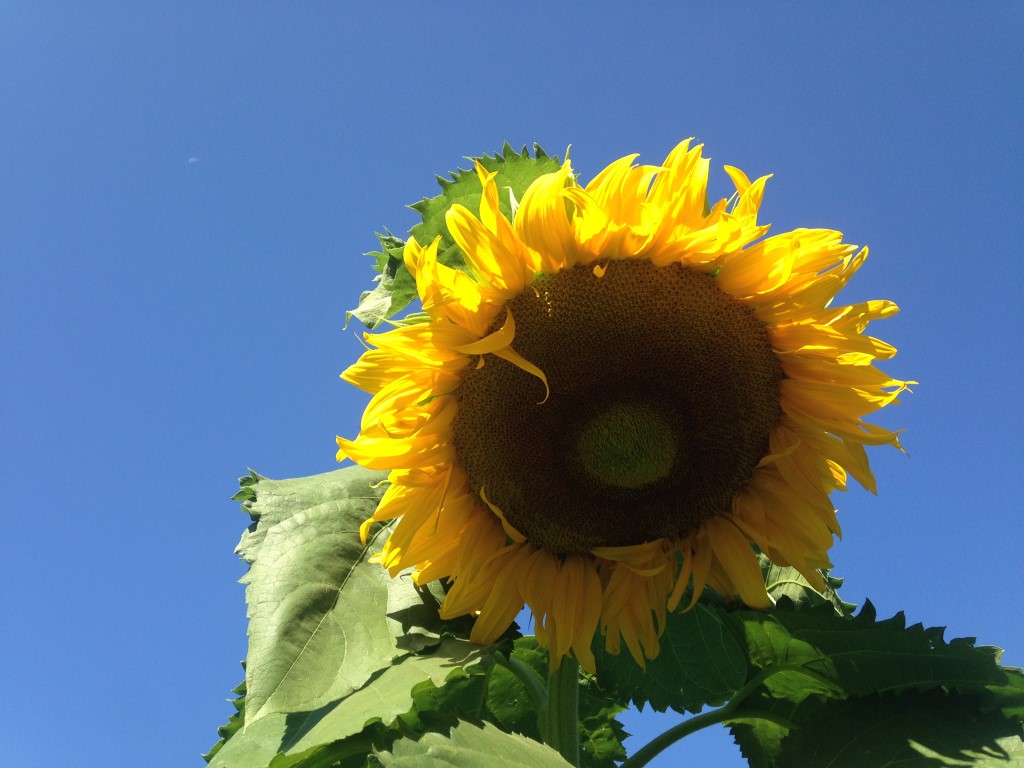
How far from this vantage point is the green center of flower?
230 centimetres

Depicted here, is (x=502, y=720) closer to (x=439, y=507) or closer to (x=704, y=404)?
(x=439, y=507)

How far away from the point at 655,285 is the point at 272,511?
1.03 metres

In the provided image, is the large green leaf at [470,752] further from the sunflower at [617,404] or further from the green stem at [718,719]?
the green stem at [718,719]

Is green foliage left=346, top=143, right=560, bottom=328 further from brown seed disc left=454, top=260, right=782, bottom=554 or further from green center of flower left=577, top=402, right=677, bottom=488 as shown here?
green center of flower left=577, top=402, right=677, bottom=488

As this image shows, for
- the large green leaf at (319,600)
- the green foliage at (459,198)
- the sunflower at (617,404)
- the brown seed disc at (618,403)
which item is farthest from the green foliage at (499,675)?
the green foliage at (459,198)

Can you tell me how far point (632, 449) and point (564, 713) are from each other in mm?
678

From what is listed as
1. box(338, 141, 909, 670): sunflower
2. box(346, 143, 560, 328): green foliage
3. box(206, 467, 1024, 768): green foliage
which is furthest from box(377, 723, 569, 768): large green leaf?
box(346, 143, 560, 328): green foliage

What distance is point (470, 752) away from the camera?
1.78 metres

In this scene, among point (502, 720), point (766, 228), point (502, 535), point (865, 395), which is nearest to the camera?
point (766, 228)

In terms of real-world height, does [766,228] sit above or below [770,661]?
above

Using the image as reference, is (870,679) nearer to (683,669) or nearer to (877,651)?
(877,651)

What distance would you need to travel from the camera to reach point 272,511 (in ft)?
6.95

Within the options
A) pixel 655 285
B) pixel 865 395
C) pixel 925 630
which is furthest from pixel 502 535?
pixel 925 630

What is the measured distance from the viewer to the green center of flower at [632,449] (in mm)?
2297
